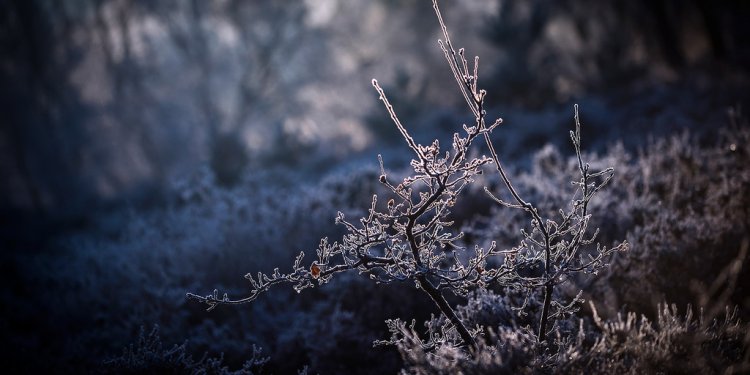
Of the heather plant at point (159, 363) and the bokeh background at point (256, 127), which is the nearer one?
the heather plant at point (159, 363)

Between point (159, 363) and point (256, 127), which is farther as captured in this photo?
point (256, 127)

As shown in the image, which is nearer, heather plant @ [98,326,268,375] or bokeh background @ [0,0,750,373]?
heather plant @ [98,326,268,375]

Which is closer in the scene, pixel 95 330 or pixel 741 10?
pixel 95 330

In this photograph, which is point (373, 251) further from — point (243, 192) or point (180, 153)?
point (180, 153)

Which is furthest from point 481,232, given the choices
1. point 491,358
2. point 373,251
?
point 491,358

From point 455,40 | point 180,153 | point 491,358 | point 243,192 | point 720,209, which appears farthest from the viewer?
point 180,153

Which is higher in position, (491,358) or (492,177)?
(492,177)

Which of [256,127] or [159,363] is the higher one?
[256,127]

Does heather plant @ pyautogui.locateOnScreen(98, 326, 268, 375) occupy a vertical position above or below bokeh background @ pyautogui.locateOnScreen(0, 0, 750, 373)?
below
